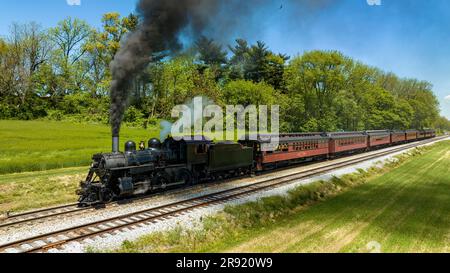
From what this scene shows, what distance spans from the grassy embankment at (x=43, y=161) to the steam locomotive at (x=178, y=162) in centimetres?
209

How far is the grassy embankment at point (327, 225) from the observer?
10023 millimetres

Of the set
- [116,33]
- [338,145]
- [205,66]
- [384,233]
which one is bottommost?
→ [384,233]

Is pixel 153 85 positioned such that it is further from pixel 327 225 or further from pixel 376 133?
pixel 327 225

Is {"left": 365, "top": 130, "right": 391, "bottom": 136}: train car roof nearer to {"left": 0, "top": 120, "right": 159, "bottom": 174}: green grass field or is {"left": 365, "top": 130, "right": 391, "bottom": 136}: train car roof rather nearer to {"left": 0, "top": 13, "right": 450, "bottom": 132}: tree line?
{"left": 0, "top": 13, "right": 450, "bottom": 132}: tree line

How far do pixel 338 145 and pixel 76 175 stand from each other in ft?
80.2

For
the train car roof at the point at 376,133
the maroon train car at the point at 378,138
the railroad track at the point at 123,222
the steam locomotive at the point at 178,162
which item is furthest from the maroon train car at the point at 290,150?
the train car roof at the point at 376,133

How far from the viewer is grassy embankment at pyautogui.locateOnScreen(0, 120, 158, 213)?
16328 mm

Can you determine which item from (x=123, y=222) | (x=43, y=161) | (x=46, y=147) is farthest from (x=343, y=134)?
(x=123, y=222)

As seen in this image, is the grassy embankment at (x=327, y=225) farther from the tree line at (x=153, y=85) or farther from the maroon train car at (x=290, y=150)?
the tree line at (x=153, y=85)

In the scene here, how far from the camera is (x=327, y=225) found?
11898 millimetres
